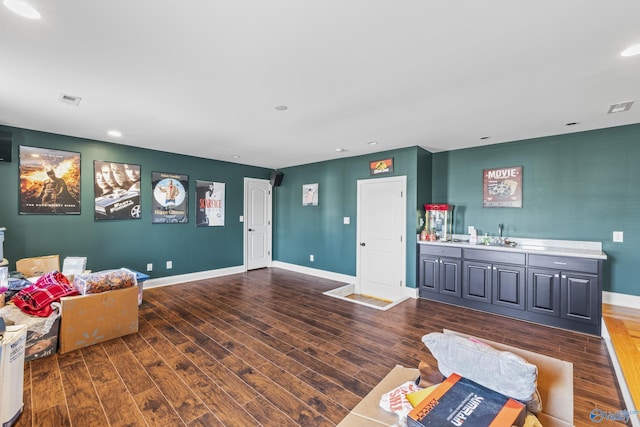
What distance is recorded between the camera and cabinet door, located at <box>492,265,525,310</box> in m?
3.70

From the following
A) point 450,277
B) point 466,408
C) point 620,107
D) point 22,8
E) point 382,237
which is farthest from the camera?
point 382,237

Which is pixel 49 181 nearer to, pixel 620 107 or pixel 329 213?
pixel 329 213

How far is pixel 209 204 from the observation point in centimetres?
580

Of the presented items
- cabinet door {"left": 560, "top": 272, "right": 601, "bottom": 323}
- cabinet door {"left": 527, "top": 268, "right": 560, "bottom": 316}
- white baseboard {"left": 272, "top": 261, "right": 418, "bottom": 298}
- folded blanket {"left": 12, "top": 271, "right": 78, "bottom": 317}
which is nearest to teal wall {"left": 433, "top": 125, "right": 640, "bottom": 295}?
cabinet door {"left": 560, "top": 272, "right": 601, "bottom": 323}

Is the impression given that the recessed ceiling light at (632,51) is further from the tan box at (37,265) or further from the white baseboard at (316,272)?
the tan box at (37,265)

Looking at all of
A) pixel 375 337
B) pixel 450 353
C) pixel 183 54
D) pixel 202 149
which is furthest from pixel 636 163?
pixel 202 149

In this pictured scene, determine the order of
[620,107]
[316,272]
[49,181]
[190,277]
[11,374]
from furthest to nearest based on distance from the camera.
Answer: [316,272], [190,277], [49,181], [620,107], [11,374]

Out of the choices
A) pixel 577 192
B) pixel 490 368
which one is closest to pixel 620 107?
pixel 577 192

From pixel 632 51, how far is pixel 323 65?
2118 millimetres

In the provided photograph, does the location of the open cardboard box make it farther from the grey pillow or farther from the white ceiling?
the white ceiling

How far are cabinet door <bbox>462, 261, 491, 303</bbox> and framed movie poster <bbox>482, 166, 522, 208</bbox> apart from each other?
3.41 feet

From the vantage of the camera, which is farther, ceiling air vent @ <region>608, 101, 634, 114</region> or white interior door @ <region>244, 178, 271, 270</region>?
white interior door @ <region>244, 178, 271, 270</region>

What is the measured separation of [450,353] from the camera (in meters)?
0.99

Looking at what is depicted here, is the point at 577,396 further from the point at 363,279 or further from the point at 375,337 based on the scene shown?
the point at 363,279
